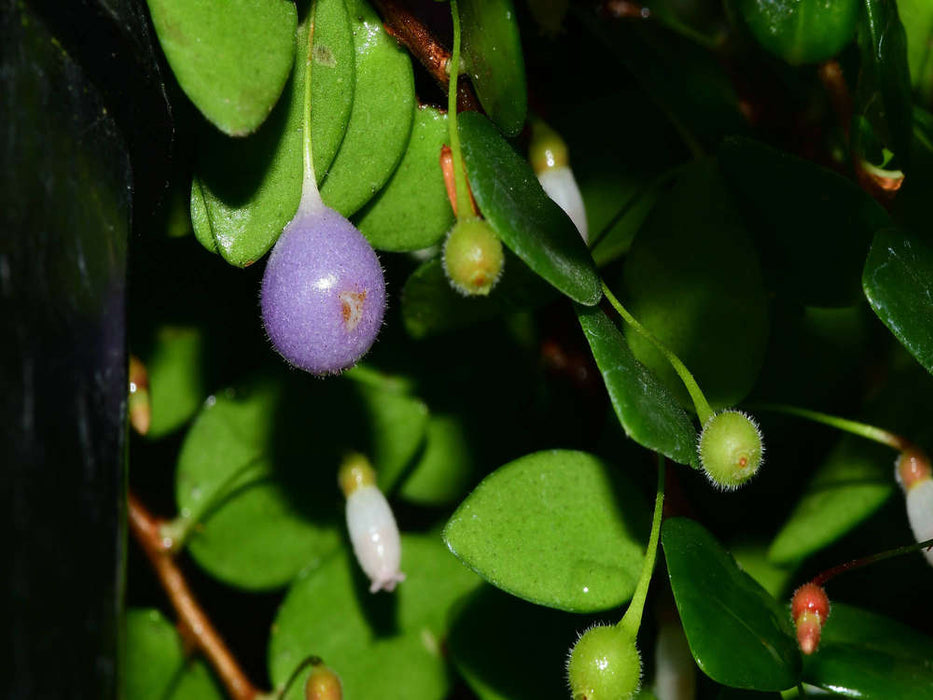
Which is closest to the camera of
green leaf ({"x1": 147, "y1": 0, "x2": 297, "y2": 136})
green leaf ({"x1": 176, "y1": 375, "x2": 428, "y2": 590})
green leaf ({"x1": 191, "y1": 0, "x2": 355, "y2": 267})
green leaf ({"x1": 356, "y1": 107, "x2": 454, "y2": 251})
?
green leaf ({"x1": 147, "y1": 0, "x2": 297, "y2": 136})

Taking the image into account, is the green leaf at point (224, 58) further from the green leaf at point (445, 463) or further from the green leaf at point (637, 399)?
the green leaf at point (445, 463)

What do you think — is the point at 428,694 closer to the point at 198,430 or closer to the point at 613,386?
the point at 198,430

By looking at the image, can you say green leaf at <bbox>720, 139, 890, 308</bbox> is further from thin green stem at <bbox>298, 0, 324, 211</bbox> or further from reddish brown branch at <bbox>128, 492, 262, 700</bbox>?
reddish brown branch at <bbox>128, 492, 262, 700</bbox>

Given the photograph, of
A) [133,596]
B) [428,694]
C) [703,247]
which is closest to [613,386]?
[703,247]

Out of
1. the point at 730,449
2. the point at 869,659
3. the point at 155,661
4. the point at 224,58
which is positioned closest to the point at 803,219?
the point at 730,449

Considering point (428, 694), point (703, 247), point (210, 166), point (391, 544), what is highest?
point (210, 166)

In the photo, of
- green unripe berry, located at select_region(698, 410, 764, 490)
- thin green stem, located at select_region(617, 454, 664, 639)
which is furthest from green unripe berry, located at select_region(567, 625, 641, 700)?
green unripe berry, located at select_region(698, 410, 764, 490)

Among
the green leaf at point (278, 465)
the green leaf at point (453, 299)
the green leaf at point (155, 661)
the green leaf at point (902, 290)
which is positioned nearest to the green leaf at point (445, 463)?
the green leaf at point (278, 465)
